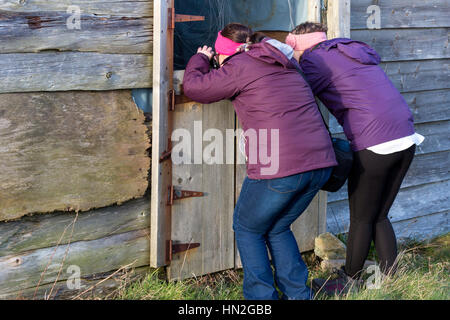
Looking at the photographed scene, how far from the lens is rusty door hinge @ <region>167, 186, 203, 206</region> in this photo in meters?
3.63

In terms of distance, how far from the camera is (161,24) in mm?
3393

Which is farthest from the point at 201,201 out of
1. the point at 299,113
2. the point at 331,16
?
the point at 331,16

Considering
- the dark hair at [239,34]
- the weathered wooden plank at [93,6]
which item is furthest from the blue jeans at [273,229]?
the weathered wooden plank at [93,6]

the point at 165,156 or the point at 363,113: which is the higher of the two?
the point at 363,113

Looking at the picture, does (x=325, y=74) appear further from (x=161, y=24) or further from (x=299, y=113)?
(x=161, y=24)

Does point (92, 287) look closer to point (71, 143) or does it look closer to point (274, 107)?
point (71, 143)

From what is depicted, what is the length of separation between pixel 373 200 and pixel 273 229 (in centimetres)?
74

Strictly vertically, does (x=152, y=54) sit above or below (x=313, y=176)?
above

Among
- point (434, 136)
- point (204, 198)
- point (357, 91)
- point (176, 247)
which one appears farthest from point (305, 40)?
point (434, 136)

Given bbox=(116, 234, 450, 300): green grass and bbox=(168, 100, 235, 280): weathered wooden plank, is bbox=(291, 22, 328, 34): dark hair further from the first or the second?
bbox=(116, 234, 450, 300): green grass

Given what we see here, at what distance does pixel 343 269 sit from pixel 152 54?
199 cm

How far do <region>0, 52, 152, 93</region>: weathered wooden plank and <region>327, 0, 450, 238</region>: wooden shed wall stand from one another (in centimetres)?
190

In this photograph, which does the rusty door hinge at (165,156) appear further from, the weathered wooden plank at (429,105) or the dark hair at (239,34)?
the weathered wooden plank at (429,105)

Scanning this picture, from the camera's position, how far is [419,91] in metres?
5.13
